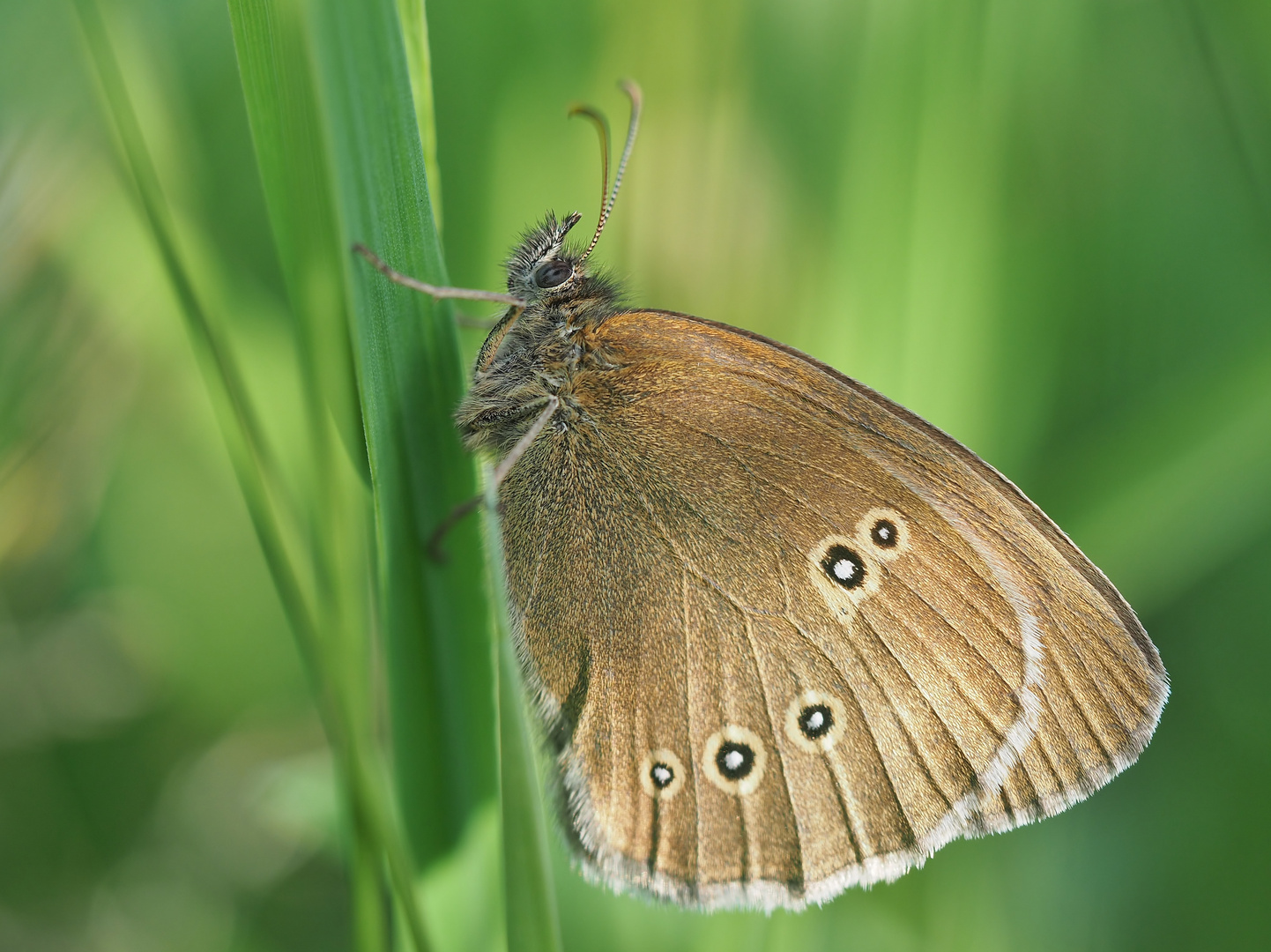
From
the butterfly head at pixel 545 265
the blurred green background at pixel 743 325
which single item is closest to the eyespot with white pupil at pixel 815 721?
the blurred green background at pixel 743 325

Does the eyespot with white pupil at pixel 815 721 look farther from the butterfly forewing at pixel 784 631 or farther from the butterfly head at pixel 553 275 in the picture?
the butterfly head at pixel 553 275

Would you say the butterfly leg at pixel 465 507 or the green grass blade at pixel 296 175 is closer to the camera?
the green grass blade at pixel 296 175

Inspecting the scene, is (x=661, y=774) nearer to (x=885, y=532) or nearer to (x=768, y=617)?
(x=768, y=617)

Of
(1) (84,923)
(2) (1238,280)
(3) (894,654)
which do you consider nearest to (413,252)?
(3) (894,654)

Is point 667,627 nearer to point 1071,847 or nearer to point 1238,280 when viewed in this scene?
point 1071,847

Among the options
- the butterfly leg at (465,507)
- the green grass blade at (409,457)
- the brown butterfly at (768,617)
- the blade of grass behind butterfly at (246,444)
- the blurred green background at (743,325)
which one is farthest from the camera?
the blurred green background at (743,325)

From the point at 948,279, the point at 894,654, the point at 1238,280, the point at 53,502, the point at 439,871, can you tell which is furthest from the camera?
the point at 1238,280

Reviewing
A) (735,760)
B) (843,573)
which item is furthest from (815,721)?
(843,573)

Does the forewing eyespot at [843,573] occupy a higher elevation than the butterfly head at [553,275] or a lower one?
lower
